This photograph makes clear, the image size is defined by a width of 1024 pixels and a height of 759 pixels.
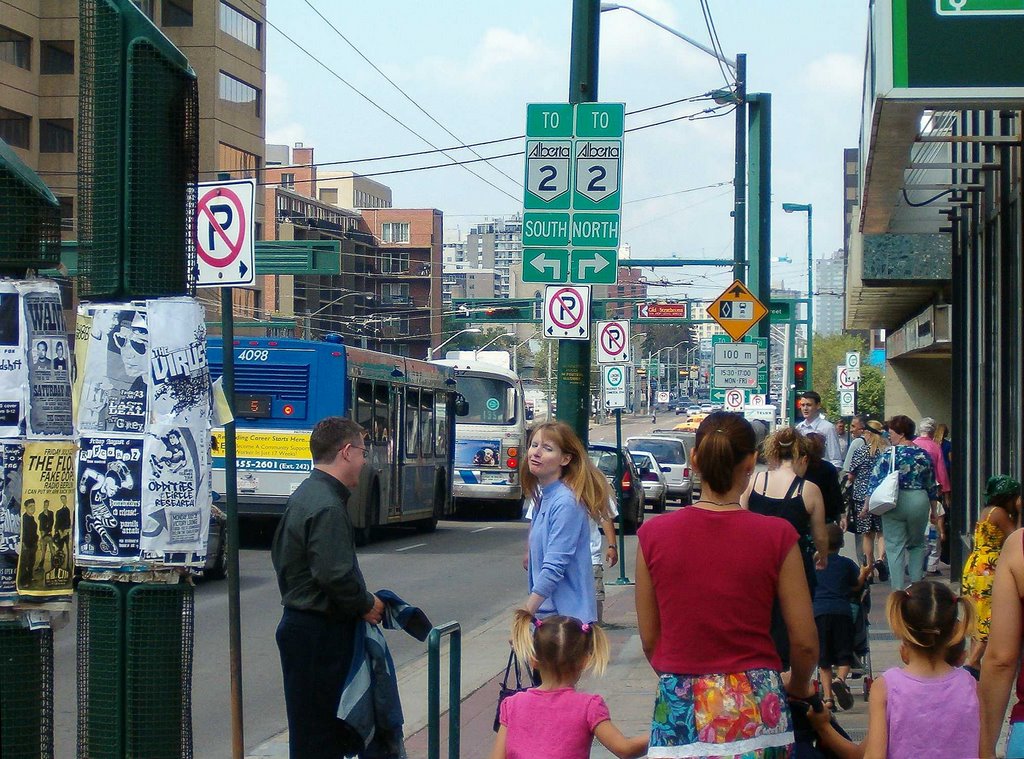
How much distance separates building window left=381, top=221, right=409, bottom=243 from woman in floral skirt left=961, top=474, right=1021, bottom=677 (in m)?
117

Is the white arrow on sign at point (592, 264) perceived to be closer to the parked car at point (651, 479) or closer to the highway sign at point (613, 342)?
the highway sign at point (613, 342)

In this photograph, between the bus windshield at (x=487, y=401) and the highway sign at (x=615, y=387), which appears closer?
the highway sign at (x=615, y=387)

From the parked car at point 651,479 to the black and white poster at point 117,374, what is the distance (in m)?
27.0

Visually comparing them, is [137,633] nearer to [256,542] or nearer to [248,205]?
[248,205]

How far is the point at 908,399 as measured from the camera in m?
34.9

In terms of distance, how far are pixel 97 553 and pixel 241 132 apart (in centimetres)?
5209

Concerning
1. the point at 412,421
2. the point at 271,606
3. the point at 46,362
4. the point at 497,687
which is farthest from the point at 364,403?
the point at 46,362

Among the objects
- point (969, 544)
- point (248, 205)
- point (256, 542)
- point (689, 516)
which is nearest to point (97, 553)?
point (689, 516)

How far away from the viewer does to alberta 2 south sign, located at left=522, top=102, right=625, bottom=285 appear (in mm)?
10523

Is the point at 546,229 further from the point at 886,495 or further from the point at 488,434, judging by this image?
the point at 488,434

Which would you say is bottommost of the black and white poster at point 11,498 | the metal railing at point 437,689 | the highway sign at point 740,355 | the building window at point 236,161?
the metal railing at point 437,689

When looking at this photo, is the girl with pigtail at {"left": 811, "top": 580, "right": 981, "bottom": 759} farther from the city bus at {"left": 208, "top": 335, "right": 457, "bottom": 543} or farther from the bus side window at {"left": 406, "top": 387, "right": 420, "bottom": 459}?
→ the bus side window at {"left": 406, "top": 387, "right": 420, "bottom": 459}

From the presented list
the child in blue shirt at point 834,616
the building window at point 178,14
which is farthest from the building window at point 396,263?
the child in blue shirt at point 834,616

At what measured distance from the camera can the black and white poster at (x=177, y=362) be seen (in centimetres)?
512
